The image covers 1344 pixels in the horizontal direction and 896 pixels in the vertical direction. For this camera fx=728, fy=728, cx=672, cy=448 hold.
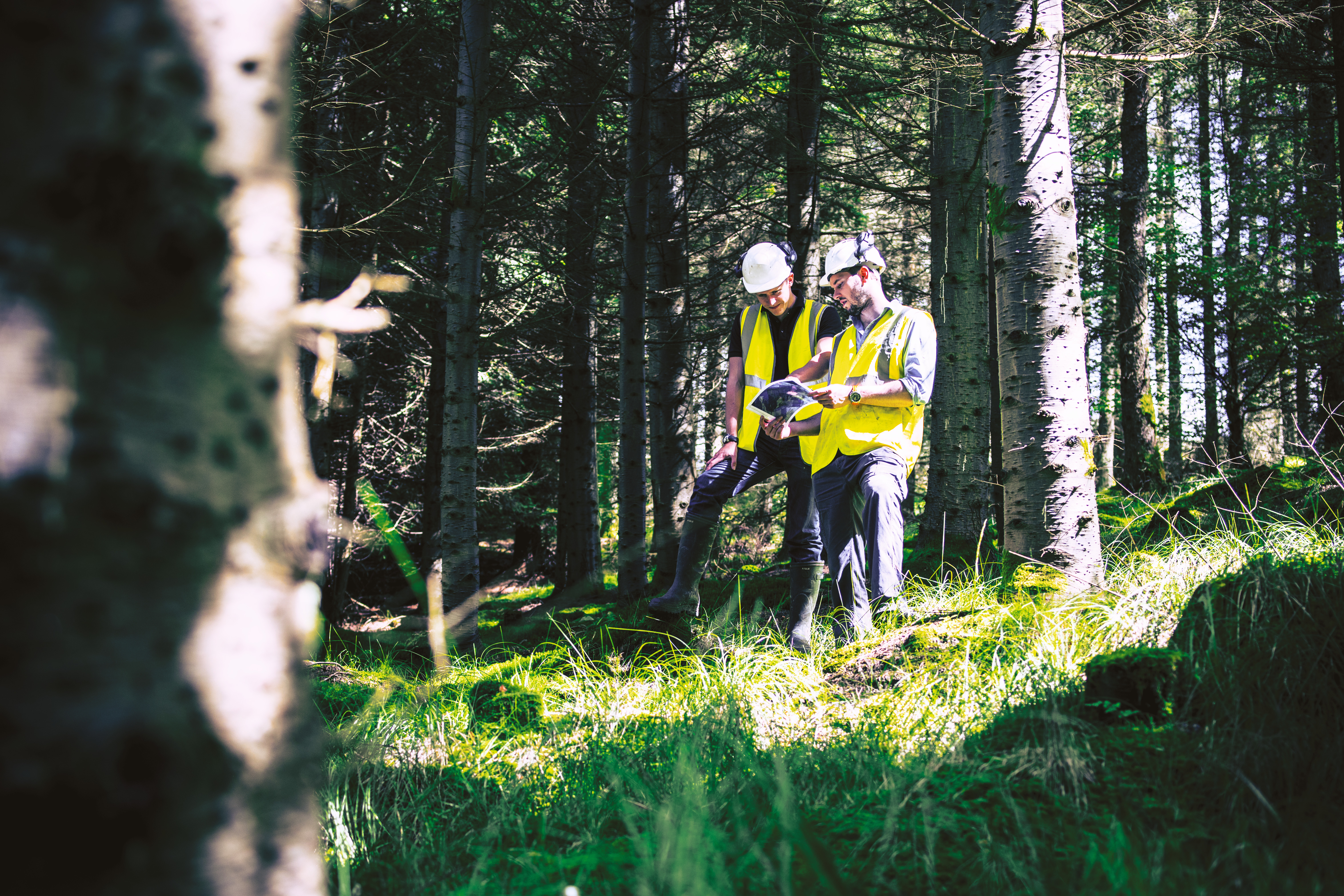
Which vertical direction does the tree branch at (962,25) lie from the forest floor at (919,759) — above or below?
above

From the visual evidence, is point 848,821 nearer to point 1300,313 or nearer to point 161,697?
point 161,697

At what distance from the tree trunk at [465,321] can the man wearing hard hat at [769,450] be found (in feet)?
5.52

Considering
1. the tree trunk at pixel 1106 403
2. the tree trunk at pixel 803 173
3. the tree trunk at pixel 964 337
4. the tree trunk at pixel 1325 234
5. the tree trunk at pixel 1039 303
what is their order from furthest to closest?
the tree trunk at pixel 1106 403 → the tree trunk at pixel 1325 234 → the tree trunk at pixel 803 173 → the tree trunk at pixel 964 337 → the tree trunk at pixel 1039 303

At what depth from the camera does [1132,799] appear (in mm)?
2014

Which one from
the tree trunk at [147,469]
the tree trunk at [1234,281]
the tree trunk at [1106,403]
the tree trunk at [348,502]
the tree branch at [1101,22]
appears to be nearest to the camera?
the tree trunk at [147,469]

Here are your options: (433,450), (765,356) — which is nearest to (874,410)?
(765,356)

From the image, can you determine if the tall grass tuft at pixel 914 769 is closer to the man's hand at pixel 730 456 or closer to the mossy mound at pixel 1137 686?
the mossy mound at pixel 1137 686

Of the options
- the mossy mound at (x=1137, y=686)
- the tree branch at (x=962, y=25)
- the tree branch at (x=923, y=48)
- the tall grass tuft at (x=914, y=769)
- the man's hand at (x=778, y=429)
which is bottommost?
the tall grass tuft at (x=914, y=769)

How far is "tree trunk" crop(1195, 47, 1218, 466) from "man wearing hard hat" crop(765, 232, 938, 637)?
10036mm

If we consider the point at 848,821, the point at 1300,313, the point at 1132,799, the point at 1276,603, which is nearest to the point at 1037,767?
the point at 1132,799

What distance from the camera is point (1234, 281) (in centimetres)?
1116

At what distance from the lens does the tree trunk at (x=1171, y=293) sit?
12219mm

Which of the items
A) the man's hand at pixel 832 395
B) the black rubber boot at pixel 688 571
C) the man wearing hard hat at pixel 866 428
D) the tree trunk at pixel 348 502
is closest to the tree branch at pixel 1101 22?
the man wearing hard hat at pixel 866 428

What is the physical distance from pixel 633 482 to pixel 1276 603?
17.1 ft
